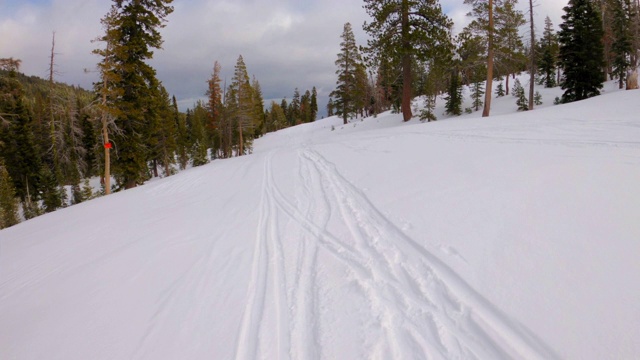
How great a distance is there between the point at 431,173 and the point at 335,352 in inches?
223

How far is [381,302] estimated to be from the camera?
3168mm

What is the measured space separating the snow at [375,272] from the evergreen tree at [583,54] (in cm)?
2066

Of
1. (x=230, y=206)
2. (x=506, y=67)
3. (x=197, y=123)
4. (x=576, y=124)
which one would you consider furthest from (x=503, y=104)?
(x=197, y=123)

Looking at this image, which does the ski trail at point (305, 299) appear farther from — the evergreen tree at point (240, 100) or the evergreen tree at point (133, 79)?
the evergreen tree at point (240, 100)

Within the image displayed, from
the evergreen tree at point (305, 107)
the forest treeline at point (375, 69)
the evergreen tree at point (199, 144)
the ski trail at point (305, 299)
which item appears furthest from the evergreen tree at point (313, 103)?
the ski trail at point (305, 299)

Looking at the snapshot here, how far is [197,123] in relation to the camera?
51.2 meters

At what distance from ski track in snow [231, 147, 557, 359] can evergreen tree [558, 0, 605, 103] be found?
88.5 ft

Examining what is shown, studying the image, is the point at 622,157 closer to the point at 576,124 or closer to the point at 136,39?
the point at 576,124

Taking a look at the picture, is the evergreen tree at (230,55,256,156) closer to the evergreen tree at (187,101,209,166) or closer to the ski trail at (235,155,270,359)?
the evergreen tree at (187,101,209,166)

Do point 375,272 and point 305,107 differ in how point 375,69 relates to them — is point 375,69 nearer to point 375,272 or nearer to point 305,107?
point 375,272

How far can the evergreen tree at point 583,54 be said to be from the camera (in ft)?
73.0

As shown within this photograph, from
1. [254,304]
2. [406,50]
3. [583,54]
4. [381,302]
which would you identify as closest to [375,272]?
[381,302]

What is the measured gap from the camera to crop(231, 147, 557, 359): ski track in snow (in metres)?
2.53

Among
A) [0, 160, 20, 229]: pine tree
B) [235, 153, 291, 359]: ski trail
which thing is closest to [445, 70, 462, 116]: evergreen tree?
[235, 153, 291, 359]: ski trail
